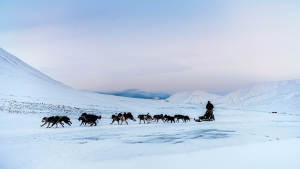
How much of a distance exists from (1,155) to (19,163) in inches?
51.6

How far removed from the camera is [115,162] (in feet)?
17.5

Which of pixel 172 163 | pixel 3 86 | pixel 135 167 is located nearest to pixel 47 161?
pixel 135 167

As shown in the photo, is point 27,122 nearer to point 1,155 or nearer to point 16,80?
point 1,155

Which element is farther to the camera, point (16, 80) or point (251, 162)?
point (16, 80)

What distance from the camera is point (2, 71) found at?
40531mm

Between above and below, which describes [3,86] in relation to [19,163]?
above

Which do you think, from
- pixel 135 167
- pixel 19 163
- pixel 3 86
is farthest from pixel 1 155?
pixel 3 86

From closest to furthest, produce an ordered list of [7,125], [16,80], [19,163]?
[19,163], [7,125], [16,80]

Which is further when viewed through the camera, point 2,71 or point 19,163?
point 2,71

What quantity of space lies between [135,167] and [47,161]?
1.90 metres

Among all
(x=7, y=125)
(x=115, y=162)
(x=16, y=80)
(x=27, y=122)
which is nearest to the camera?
(x=115, y=162)

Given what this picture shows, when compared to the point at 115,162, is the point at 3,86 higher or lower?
higher

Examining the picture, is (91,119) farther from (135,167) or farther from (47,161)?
(135,167)

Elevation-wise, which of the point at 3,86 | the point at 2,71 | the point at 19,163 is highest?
the point at 2,71
